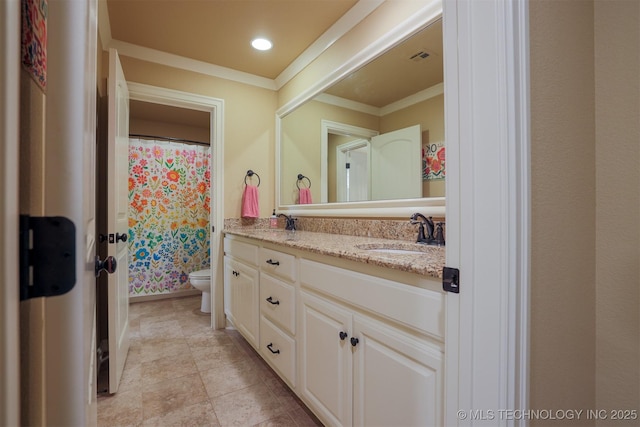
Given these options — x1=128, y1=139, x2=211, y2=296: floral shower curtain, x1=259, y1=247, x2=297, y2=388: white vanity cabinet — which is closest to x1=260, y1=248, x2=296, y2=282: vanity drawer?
x1=259, y1=247, x2=297, y2=388: white vanity cabinet

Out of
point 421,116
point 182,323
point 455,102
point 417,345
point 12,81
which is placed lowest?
point 182,323

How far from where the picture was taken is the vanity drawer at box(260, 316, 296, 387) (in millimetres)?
1536

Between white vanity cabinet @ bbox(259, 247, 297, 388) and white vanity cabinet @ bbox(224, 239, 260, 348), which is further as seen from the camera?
white vanity cabinet @ bbox(224, 239, 260, 348)

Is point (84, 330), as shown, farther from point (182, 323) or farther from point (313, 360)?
point (182, 323)

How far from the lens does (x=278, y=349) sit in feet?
5.51

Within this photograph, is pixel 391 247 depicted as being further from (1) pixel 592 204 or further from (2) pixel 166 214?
(2) pixel 166 214

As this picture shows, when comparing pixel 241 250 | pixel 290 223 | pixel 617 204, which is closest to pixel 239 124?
pixel 290 223

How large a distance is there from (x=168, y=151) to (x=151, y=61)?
4.60ft

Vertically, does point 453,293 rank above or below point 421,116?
below

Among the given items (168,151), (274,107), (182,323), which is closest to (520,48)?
(274,107)

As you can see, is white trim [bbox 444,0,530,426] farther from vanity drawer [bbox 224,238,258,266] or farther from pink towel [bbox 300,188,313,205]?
pink towel [bbox 300,188,313,205]

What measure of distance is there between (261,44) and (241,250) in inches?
Result: 61.2

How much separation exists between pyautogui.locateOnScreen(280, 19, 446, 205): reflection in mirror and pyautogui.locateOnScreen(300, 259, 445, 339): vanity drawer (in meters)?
0.71

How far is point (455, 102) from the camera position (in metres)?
0.73
